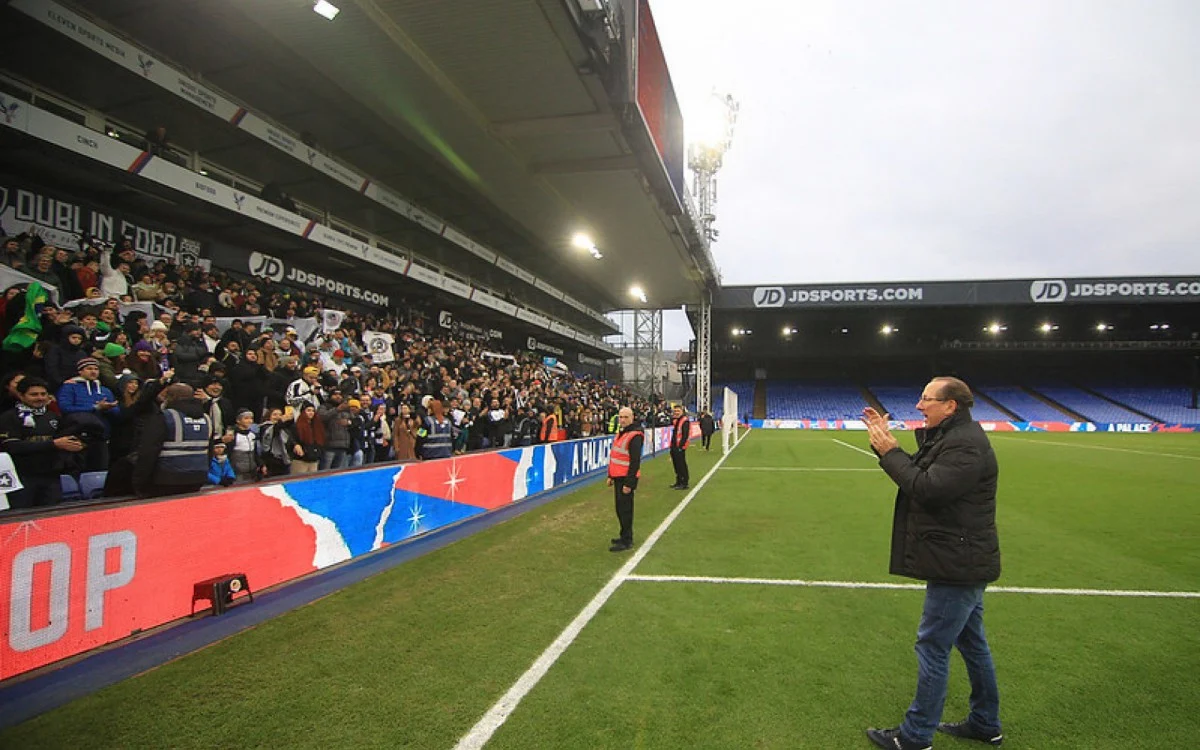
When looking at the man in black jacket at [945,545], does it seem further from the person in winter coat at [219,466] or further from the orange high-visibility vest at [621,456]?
the person in winter coat at [219,466]

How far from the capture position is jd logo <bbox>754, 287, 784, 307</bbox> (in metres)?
40.2

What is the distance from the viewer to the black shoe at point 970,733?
315cm

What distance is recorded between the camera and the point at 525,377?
22.9 m

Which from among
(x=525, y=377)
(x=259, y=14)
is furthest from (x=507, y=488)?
(x=525, y=377)

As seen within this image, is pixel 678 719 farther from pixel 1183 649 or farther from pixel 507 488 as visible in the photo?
pixel 507 488

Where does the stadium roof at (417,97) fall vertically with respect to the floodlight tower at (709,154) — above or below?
below

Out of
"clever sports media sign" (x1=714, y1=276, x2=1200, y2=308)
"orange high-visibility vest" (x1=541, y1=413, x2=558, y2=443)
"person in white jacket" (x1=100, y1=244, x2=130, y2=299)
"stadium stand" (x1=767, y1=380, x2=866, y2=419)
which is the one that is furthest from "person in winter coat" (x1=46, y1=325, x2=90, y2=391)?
"stadium stand" (x1=767, y1=380, x2=866, y2=419)

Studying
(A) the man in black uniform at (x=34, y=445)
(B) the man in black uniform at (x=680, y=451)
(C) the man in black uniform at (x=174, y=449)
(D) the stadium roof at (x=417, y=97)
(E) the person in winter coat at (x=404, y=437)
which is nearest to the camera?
(C) the man in black uniform at (x=174, y=449)

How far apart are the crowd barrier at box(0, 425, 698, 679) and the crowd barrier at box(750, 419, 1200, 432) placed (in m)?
43.2

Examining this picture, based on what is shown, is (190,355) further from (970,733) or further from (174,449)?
(970,733)

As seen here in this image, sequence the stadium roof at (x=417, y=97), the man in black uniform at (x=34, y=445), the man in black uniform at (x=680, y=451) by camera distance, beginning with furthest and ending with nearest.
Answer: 1. the man in black uniform at (x=680, y=451)
2. the stadium roof at (x=417, y=97)
3. the man in black uniform at (x=34, y=445)

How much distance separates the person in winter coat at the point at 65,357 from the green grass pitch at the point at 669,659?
4.45 meters

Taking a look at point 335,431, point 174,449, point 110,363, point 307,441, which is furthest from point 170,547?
point 335,431

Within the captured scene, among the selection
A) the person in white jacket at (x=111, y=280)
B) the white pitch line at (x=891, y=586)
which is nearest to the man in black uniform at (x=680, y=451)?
the white pitch line at (x=891, y=586)
